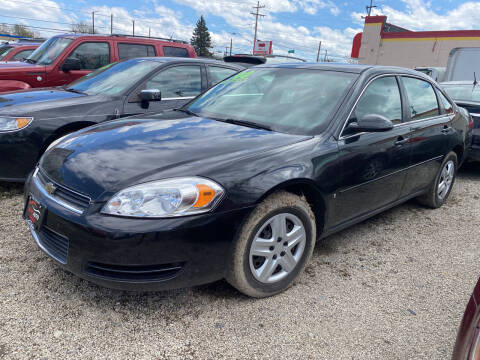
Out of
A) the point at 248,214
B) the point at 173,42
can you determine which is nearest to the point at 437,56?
the point at 173,42

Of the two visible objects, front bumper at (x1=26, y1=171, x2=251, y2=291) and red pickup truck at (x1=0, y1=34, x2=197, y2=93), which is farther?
red pickup truck at (x1=0, y1=34, x2=197, y2=93)

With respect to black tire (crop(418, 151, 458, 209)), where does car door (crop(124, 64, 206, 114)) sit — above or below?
above

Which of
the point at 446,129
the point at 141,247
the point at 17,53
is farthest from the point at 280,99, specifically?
the point at 17,53

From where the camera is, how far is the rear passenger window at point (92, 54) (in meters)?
6.63

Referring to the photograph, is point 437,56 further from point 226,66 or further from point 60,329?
point 60,329

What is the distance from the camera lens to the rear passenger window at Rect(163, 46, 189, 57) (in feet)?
24.6

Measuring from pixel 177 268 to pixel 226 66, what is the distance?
4.22 m

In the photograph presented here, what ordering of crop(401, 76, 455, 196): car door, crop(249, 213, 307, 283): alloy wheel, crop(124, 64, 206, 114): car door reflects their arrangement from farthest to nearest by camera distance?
crop(124, 64, 206, 114): car door < crop(401, 76, 455, 196): car door < crop(249, 213, 307, 283): alloy wheel

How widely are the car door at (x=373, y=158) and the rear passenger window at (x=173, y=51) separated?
5.12 meters

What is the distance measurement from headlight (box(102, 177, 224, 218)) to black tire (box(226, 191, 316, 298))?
0.30 m

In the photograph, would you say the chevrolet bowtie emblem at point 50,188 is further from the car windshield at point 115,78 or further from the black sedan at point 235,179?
the car windshield at point 115,78

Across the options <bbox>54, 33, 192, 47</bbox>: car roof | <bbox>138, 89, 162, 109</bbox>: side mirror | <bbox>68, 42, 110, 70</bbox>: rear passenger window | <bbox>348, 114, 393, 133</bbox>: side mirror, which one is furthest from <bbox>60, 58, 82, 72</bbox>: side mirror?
<bbox>348, 114, 393, 133</bbox>: side mirror

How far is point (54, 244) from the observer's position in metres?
2.23

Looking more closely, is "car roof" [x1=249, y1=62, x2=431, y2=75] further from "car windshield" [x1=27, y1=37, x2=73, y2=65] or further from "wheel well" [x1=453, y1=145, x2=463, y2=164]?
"car windshield" [x1=27, y1=37, x2=73, y2=65]
